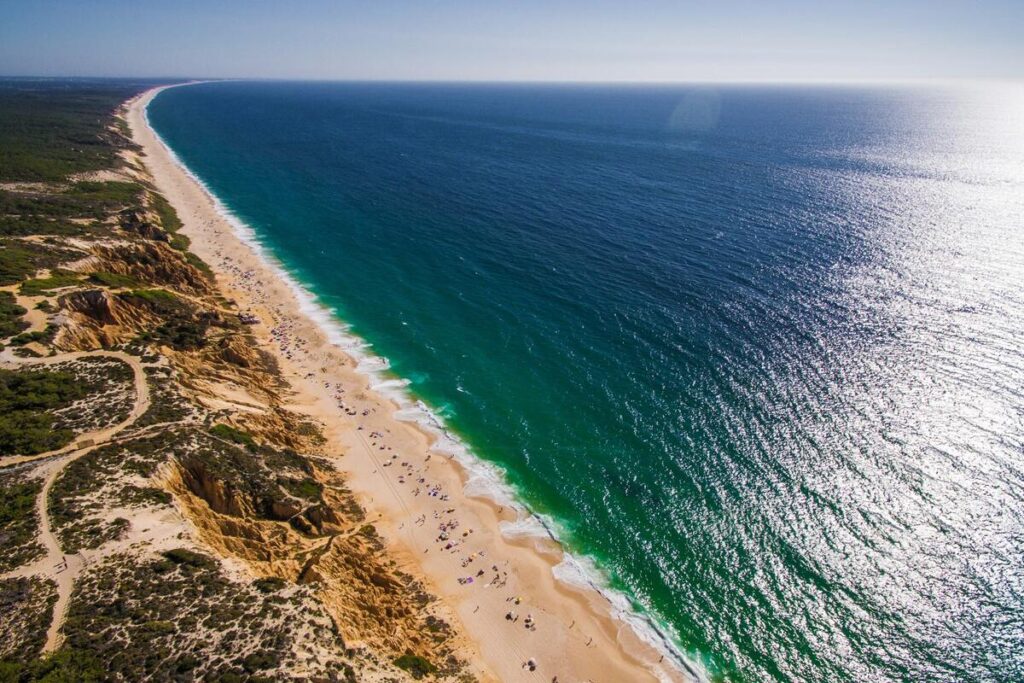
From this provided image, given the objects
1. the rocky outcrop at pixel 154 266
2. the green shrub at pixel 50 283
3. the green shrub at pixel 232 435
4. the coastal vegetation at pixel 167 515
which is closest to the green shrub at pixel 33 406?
the coastal vegetation at pixel 167 515

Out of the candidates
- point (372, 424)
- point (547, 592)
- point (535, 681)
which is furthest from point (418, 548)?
point (372, 424)

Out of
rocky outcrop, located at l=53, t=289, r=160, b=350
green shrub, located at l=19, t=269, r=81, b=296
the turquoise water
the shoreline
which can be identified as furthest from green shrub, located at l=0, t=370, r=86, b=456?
the turquoise water

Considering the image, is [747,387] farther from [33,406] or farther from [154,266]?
[154,266]

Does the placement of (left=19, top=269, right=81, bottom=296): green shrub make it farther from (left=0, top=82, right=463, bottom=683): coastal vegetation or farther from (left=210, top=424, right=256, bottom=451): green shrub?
(left=210, top=424, right=256, bottom=451): green shrub

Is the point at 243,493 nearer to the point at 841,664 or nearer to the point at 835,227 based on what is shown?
the point at 841,664

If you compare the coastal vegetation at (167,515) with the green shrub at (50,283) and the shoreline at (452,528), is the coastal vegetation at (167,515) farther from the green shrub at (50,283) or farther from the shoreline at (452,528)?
the shoreline at (452,528)
